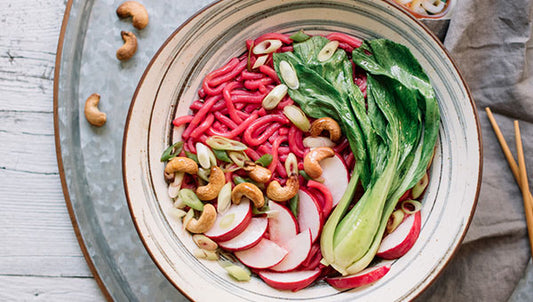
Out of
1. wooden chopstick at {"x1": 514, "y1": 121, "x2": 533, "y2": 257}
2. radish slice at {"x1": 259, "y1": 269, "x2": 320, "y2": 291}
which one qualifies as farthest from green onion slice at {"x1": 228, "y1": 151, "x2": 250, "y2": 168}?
wooden chopstick at {"x1": 514, "y1": 121, "x2": 533, "y2": 257}

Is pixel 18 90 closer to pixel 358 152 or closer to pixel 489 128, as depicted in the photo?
pixel 358 152

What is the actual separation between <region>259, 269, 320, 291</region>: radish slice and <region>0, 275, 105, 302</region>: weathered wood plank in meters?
0.94

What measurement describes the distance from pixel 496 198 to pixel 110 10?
2.24 metres

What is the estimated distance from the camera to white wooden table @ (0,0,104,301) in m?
2.43

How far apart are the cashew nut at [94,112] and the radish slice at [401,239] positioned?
1.49 metres

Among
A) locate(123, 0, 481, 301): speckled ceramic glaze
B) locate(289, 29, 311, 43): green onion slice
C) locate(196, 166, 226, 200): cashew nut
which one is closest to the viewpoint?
locate(123, 0, 481, 301): speckled ceramic glaze

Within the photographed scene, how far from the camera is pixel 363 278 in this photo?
2.01 m

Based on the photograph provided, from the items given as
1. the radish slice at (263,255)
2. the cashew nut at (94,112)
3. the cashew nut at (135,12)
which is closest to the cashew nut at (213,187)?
the radish slice at (263,255)

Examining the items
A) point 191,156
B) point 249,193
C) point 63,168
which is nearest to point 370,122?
point 249,193

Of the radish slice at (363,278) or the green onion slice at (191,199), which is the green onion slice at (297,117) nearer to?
the green onion slice at (191,199)

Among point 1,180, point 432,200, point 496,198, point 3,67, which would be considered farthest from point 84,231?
point 496,198

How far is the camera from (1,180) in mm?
2473

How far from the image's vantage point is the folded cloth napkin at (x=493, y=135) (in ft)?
7.72

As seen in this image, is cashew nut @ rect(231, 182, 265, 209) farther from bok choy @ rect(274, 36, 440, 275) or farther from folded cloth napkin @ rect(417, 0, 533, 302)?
folded cloth napkin @ rect(417, 0, 533, 302)
